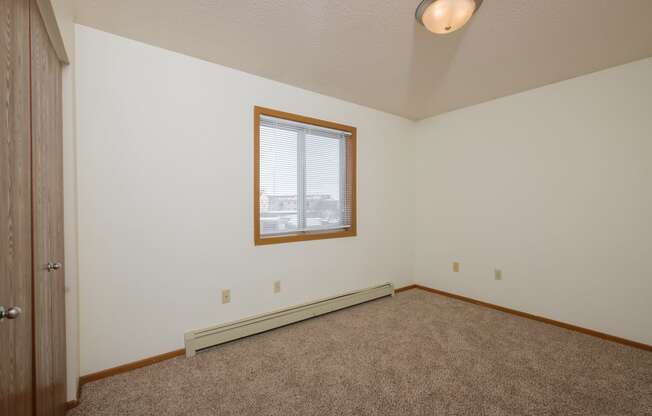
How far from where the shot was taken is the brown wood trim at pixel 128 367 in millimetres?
1903

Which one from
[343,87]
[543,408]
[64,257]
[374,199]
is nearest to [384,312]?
[374,199]

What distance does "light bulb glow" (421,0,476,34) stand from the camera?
1562 millimetres

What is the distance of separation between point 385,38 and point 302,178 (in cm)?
153

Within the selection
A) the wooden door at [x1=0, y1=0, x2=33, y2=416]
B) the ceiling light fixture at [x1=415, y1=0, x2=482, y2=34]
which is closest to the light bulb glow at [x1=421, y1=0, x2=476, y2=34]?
the ceiling light fixture at [x1=415, y1=0, x2=482, y2=34]

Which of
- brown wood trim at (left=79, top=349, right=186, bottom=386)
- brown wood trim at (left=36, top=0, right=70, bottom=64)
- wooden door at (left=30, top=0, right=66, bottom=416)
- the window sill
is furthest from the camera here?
the window sill

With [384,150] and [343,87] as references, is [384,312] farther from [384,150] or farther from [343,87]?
[343,87]

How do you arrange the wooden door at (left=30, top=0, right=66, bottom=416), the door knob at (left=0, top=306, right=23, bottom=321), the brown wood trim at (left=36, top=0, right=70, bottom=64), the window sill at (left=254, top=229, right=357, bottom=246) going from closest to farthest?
the door knob at (left=0, top=306, right=23, bottom=321) < the wooden door at (left=30, top=0, right=66, bottom=416) < the brown wood trim at (left=36, top=0, right=70, bottom=64) < the window sill at (left=254, top=229, right=357, bottom=246)

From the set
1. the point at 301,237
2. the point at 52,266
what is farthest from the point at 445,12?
the point at 52,266

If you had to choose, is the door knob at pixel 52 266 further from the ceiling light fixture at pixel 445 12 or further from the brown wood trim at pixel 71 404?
the ceiling light fixture at pixel 445 12

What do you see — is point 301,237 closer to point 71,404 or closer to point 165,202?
point 165,202

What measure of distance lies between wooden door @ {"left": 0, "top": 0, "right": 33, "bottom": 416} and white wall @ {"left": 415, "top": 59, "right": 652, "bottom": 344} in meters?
3.74

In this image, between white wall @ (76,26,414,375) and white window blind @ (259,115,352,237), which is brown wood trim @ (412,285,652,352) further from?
white wall @ (76,26,414,375)

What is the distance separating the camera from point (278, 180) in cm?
288

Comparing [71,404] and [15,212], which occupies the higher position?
[15,212]
